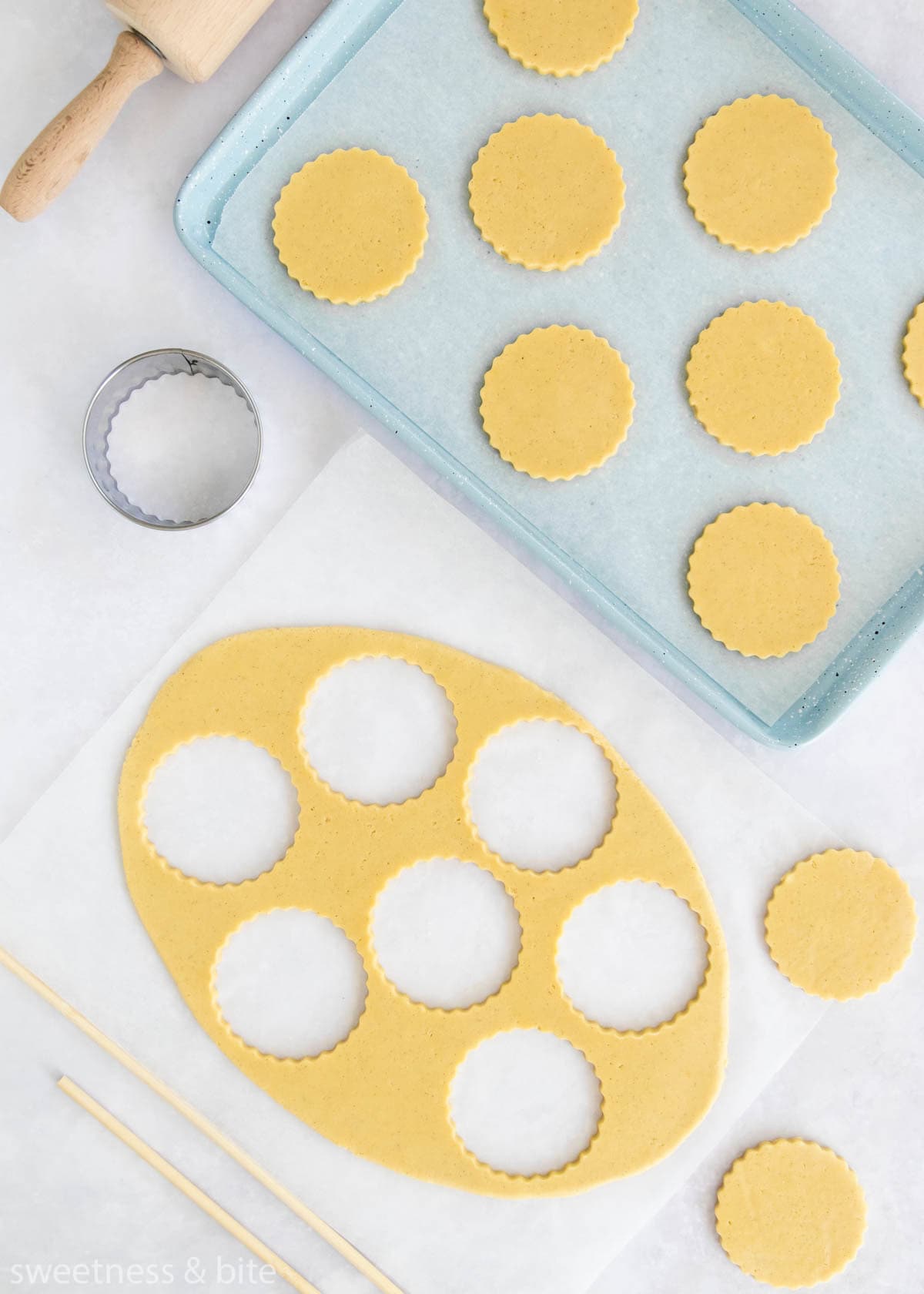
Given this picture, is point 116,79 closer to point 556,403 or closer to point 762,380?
point 556,403

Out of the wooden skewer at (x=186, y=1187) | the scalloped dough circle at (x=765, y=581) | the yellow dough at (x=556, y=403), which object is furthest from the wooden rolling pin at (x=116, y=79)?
the wooden skewer at (x=186, y=1187)

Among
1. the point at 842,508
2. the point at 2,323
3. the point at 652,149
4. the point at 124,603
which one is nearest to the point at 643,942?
the point at 842,508

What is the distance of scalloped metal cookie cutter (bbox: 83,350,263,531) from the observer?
2.70ft

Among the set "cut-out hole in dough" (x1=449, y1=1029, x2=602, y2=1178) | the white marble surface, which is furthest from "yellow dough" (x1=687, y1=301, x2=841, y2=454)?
"cut-out hole in dough" (x1=449, y1=1029, x2=602, y2=1178)

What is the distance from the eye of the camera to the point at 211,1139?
2.87 feet

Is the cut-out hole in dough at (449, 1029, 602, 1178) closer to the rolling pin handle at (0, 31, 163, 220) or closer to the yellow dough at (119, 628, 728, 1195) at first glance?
the yellow dough at (119, 628, 728, 1195)

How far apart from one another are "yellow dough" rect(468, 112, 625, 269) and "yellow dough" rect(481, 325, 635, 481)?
74 mm

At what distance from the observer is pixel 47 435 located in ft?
2.87

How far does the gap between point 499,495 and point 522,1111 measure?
0.56 m

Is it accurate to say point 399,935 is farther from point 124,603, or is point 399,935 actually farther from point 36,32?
point 36,32

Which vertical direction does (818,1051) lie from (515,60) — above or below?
below

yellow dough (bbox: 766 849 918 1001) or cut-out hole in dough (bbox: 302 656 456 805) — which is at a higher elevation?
yellow dough (bbox: 766 849 918 1001)

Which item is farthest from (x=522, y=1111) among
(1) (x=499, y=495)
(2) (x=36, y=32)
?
(2) (x=36, y=32)

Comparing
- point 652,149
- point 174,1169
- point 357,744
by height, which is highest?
point 652,149
